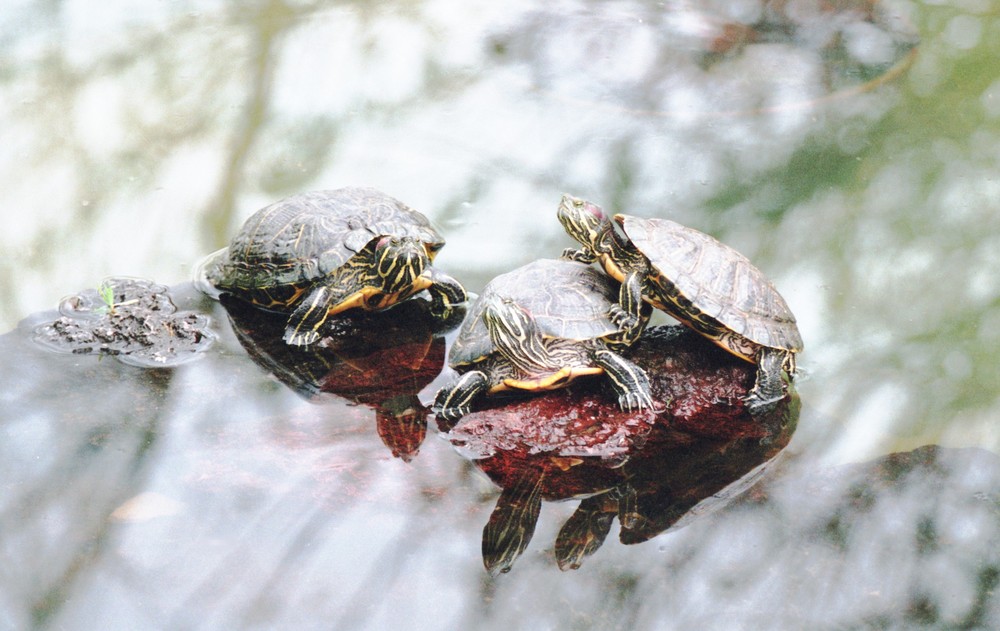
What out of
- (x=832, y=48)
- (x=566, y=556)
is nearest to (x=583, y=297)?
(x=566, y=556)

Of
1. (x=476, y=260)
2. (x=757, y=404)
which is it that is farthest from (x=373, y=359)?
(x=757, y=404)

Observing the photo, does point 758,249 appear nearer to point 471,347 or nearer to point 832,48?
point 471,347

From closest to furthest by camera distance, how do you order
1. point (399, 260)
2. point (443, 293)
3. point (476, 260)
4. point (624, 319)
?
1. point (624, 319)
2. point (399, 260)
3. point (443, 293)
4. point (476, 260)

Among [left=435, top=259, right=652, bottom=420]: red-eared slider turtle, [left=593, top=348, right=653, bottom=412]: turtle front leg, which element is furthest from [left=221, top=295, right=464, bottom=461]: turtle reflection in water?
[left=593, top=348, right=653, bottom=412]: turtle front leg

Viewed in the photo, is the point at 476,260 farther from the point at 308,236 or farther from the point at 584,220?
the point at 584,220

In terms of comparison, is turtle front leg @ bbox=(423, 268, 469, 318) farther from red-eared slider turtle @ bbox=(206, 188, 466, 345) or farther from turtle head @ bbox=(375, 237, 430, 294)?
turtle head @ bbox=(375, 237, 430, 294)
